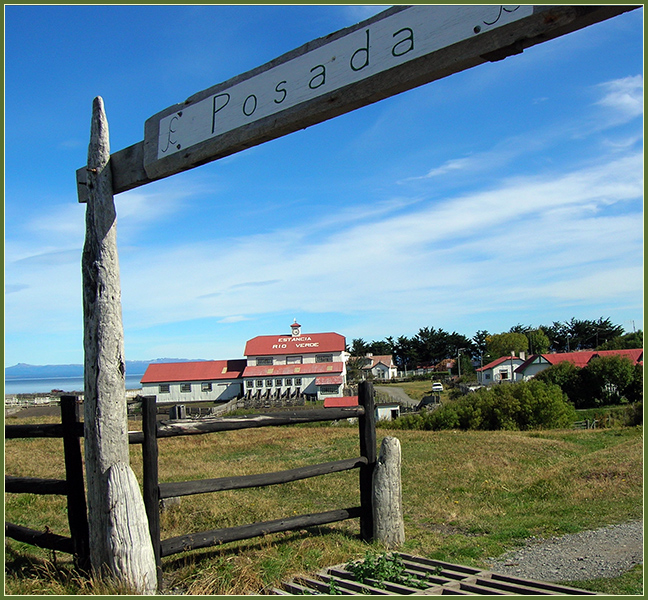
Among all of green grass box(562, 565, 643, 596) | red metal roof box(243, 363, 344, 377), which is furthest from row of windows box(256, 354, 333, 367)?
green grass box(562, 565, 643, 596)

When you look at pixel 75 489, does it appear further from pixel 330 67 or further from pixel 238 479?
pixel 330 67

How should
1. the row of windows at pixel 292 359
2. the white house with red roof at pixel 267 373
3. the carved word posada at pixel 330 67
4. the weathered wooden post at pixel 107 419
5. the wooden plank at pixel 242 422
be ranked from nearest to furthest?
the carved word posada at pixel 330 67
the weathered wooden post at pixel 107 419
the wooden plank at pixel 242 422
the white house with red roof at pixel 267 373
the row of windows at pixel 292 359

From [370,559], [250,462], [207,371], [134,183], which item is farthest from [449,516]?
[207,371]

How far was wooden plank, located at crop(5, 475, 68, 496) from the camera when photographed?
560 cm

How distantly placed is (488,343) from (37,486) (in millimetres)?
121395

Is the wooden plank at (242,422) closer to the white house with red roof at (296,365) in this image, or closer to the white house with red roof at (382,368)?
the white house with red roof at (296,365)

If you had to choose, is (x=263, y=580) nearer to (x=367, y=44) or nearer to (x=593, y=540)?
(x=593, y=540)

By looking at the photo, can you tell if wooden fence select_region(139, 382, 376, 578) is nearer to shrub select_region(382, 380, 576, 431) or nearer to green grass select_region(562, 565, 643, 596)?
green grass select_region(562, 565, 643, 596)

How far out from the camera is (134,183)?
16.9 feet

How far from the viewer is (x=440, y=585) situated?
460cm

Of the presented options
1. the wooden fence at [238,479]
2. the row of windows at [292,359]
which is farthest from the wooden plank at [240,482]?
the row of windows at [292,359]

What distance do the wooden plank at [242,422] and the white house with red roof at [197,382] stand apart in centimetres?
6111

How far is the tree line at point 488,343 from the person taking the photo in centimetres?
11462

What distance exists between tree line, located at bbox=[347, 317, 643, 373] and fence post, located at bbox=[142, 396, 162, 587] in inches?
4308
